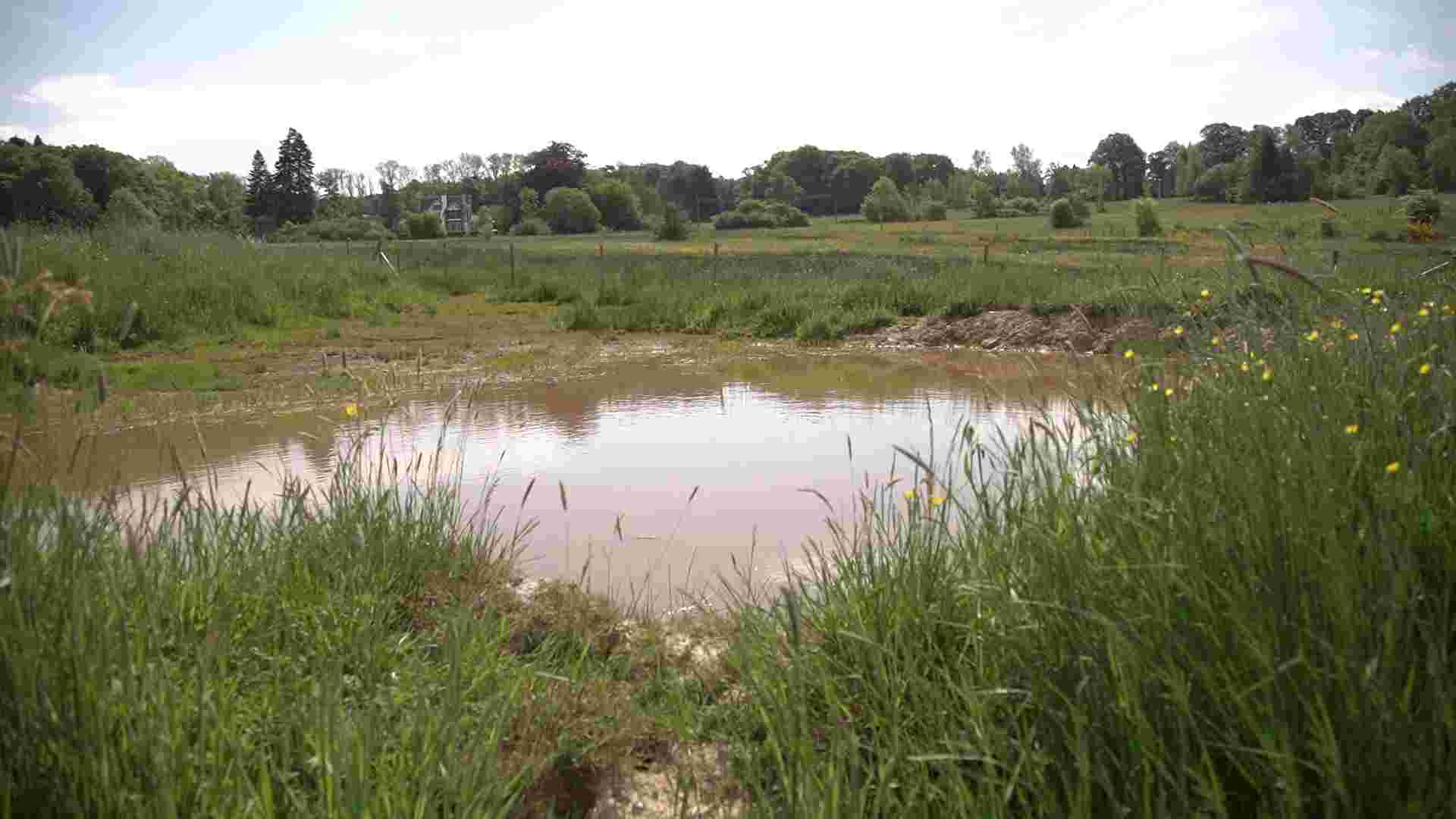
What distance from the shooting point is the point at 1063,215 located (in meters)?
46.9

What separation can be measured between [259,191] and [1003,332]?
6847 cm

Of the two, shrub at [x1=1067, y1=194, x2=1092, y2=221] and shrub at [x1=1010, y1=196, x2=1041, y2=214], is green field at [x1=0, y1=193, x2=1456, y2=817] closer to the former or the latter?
shrub at [x1=1067, y1=194, x2=1092, y2=221]

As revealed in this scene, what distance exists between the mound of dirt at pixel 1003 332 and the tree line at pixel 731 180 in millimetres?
4394

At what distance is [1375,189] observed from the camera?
22594 millimetres

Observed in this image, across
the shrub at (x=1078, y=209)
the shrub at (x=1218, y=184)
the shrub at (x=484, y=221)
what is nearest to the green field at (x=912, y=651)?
the shrub at (x=1078, y=209)

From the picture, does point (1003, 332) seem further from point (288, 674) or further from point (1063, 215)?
point (1063, 215)

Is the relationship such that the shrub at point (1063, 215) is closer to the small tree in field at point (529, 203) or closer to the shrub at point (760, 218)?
the shrub at point (760, 218)

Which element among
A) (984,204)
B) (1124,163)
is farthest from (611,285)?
(1124,163)

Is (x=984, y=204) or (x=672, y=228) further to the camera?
(x=984, y=204)

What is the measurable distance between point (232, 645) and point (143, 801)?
101 cm

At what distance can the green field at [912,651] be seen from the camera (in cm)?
171

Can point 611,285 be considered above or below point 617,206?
below

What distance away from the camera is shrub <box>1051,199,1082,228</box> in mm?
46812

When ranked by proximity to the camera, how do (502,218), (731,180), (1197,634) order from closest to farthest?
(1197,634) → (502,218) → (731,180)
